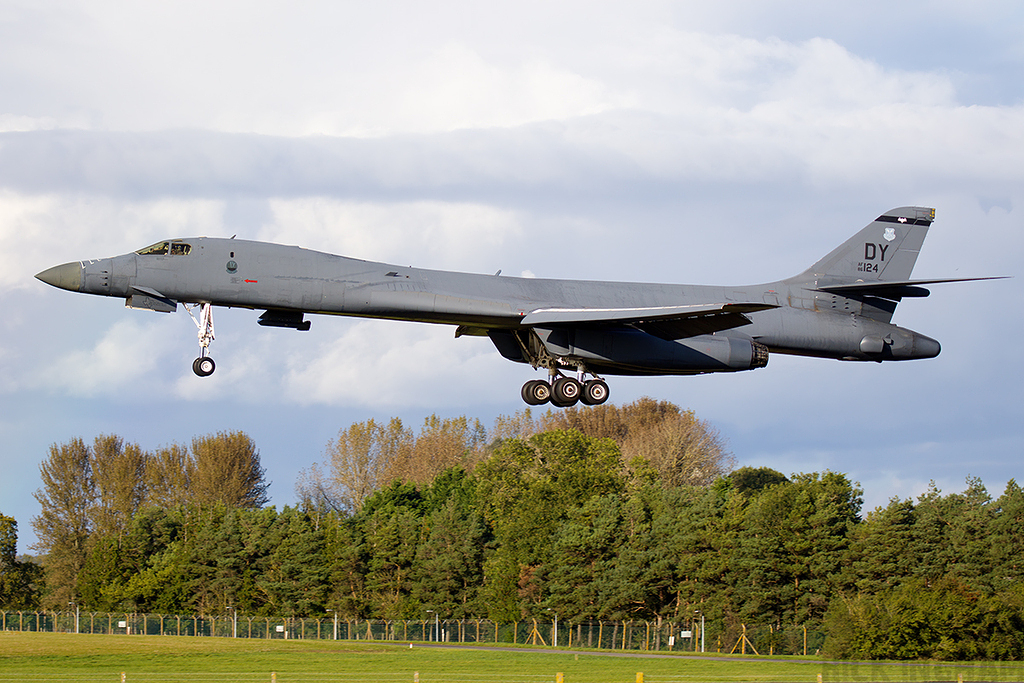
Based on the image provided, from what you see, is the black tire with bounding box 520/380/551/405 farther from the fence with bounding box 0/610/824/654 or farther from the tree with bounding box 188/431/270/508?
the tree with bounding box 188/431/270/508

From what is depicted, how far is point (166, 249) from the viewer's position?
96.4ft

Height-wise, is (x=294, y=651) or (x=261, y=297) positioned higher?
(x=261, y=297)

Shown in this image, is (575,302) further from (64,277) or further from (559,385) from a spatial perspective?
(64,277)

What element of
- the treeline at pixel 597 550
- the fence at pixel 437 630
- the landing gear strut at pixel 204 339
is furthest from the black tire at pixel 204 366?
the fence at pixel 437 630

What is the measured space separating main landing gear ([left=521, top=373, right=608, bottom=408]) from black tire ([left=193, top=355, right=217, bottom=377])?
8.15 metres

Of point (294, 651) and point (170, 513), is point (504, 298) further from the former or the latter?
point (170, 513)

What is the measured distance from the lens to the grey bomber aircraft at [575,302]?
1152 inches

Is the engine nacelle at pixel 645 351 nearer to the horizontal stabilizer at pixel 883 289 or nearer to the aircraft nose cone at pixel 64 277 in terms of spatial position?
the horizontal stabilizer at pixel 883 289

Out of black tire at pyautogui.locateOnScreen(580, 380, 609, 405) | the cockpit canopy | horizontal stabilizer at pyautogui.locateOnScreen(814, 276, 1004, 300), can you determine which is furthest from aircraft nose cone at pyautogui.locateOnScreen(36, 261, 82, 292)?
horizontal stabilizer at pyautogui.locateOnScreen(814, 276, 1004, 300)

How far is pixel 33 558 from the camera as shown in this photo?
111 metres

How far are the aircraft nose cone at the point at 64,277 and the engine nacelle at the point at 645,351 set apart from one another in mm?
11025

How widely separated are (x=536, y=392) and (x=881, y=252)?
38.5ft

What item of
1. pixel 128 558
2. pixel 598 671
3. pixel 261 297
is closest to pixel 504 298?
pixel 261 297

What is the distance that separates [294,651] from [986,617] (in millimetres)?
31109
